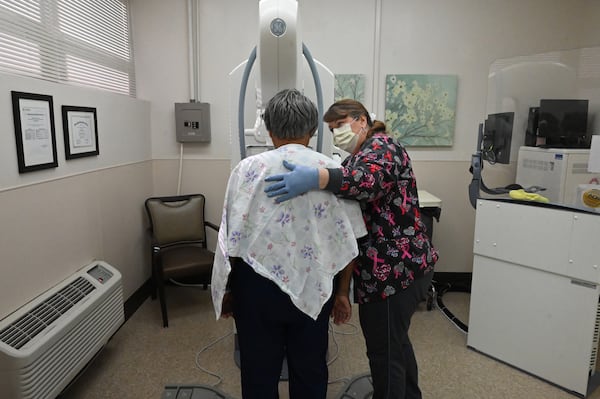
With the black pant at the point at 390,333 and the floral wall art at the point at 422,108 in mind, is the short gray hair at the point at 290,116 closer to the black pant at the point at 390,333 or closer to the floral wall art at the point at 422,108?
the black pant at the point at 390,333

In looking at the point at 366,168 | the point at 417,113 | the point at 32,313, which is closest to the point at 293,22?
the point at 366,168

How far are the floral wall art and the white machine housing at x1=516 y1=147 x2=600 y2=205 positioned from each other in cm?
83

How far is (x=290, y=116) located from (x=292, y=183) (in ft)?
0.74

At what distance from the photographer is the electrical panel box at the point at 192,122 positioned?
3.25 meters

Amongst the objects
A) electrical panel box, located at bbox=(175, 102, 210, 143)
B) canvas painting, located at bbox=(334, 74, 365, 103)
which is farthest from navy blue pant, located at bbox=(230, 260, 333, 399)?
canvas painting, located at bbox=(334, 74, 365, 103)

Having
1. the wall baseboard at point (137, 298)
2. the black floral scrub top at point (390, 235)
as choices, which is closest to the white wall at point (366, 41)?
the wall baseboard at point (137, 298)

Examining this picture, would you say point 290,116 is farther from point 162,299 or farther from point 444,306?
point 444,306

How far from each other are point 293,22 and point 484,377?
6.94 feet

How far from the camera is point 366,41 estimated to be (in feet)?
10.8

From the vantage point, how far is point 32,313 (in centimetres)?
182

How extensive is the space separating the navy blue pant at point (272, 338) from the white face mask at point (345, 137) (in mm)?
628

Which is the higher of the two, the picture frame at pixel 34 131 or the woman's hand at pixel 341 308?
the picture frame at pixel 34 131

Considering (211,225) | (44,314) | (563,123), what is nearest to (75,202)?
(44,314)

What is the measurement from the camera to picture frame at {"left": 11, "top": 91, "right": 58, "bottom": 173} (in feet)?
5.90
